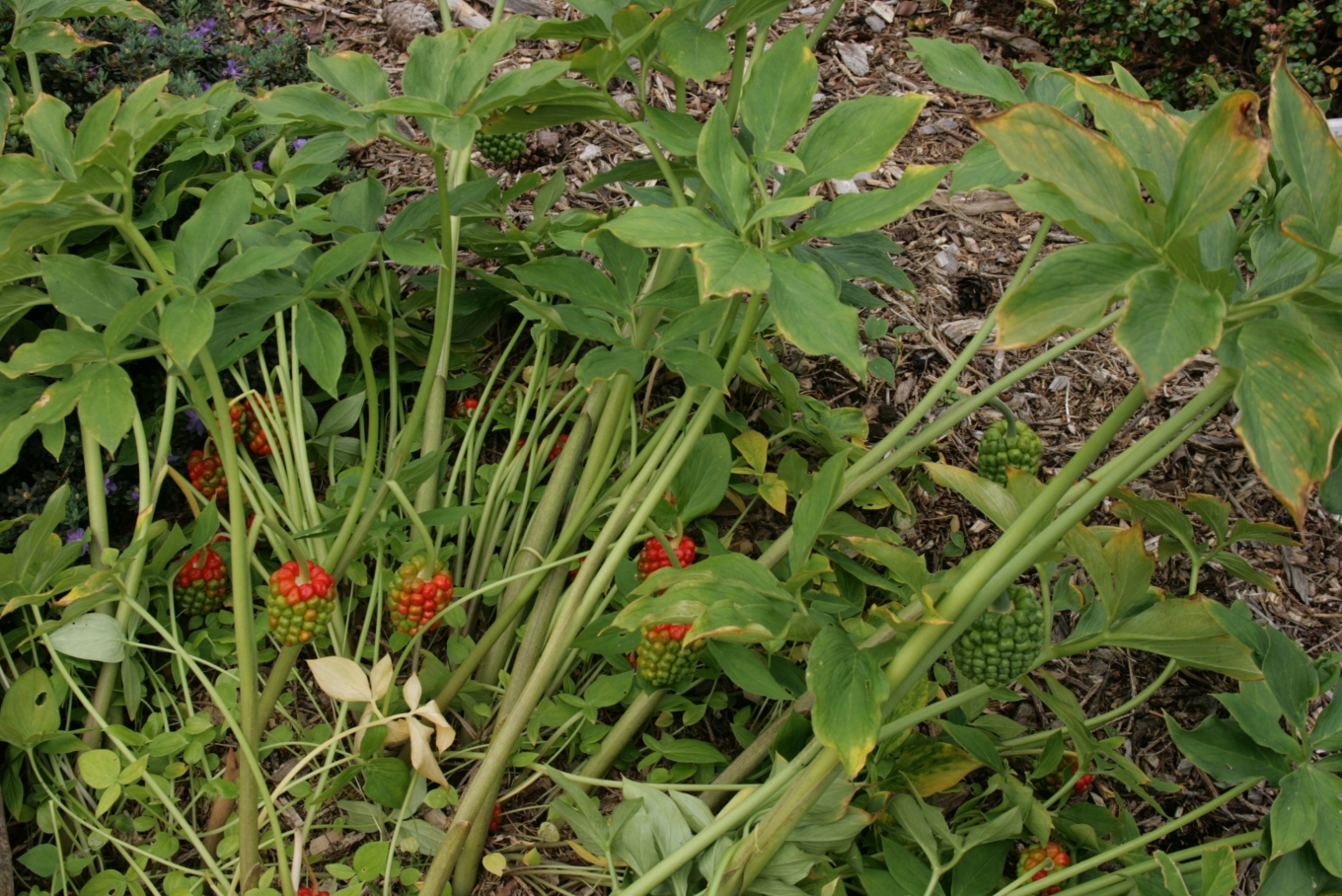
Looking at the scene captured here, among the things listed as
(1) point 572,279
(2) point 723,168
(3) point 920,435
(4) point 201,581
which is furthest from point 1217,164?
(4) point 201,581

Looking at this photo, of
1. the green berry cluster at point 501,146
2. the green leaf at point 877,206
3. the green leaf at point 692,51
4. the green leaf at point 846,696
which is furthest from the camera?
the green berry cluster at point 501,146

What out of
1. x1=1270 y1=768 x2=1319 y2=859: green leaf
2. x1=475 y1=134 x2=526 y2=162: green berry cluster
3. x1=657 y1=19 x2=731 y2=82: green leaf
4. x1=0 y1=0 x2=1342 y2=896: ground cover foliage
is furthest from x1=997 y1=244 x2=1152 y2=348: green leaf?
x1=475 y1=134 x2=526 y2=162: green berry cluster

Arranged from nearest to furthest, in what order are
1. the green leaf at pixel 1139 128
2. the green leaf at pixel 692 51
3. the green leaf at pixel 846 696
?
the green leaf at pixel 1139 128
the green leaf at pixel 846 696
the green leaf at pixel 692 51

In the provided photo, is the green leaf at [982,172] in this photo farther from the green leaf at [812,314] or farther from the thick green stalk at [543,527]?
the thick green stalk at [543,527]

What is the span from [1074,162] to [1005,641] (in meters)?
0.58

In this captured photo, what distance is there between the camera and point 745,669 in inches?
51.3

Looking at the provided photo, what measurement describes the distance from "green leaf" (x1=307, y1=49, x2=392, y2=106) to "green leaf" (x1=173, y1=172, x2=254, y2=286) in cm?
19

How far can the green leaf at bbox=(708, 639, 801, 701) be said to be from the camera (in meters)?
1.30

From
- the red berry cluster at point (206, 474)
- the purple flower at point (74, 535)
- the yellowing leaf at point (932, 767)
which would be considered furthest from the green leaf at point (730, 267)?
the purple flower at point (74, 535)

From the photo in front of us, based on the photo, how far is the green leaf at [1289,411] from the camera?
747 mm

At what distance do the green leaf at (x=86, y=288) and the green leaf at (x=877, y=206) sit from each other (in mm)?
879

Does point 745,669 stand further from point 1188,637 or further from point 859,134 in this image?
point 859,134

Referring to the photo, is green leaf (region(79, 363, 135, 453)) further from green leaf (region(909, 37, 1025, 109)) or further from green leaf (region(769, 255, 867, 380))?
green leaf (region(909, 37, 1025, 109))

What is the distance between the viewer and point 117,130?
3.60 feet
